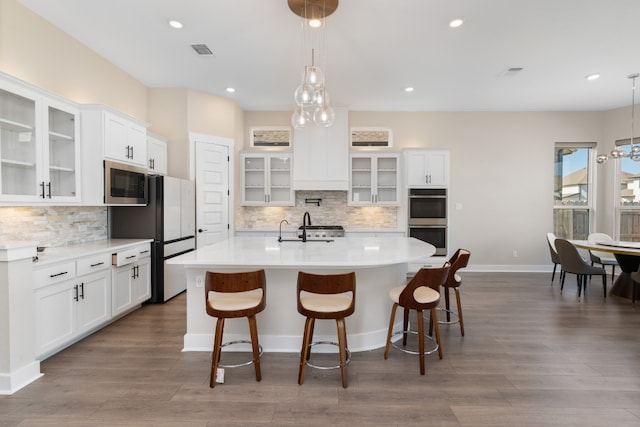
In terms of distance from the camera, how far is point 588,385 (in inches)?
93.5

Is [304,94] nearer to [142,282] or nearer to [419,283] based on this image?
[419,283]

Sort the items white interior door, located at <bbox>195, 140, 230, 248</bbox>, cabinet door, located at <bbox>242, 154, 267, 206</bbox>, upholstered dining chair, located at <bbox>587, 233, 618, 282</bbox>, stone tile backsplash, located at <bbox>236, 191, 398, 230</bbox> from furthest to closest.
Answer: stone tile backsplash, located at <bbox>236, 191, 398, 230</bbox>, cabinet door, located at <bbox>242, 154, 267, 206</bbox>, white interior door, located at <bbox>195, 140, 230, 248</bbox>, upholstered dining chair, located at <bbox>587, 233, 618, 282</bbox>

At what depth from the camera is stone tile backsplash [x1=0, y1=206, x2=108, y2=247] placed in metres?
2.87

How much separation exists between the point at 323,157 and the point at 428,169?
1.92m

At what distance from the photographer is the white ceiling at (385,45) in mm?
3037

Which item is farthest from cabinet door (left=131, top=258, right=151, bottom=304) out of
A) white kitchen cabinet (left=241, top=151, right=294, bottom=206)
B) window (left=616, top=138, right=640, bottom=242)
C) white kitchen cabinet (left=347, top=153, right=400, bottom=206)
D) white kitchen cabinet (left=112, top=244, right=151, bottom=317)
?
window (left=616, top=138, right=640, bottom=242)

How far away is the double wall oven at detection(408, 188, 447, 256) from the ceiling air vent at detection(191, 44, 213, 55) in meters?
A: 3.89

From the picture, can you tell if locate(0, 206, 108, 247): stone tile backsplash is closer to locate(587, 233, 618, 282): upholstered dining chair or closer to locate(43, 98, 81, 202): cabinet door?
locate(43, 98, 81, 202): cabinet door

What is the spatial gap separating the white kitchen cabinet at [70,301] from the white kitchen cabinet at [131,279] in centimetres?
12

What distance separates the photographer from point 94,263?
3146 millimetres

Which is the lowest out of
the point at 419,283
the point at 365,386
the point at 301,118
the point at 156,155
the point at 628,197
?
the point at 365,386

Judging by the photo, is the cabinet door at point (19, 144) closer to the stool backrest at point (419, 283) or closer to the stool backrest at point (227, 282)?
the stool backrest at point (227, 282)

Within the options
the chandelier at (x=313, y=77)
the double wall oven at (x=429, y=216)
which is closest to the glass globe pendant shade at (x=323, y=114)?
the chandelier at (x=313, y=77)

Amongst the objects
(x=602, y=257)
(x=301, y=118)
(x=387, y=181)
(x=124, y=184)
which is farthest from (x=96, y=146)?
(x=602, y=257)
